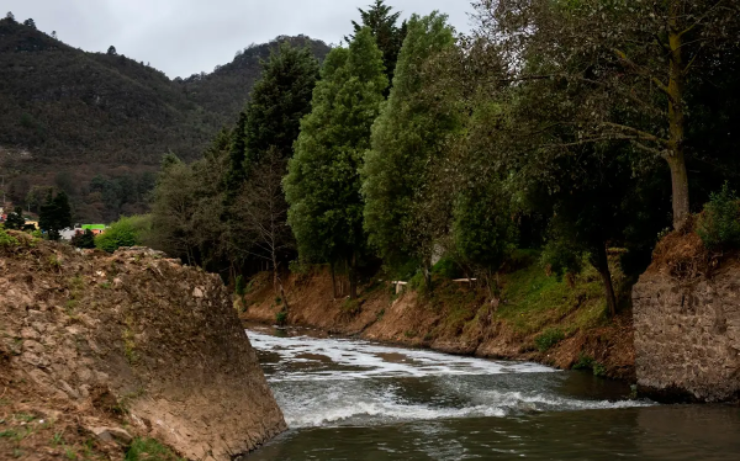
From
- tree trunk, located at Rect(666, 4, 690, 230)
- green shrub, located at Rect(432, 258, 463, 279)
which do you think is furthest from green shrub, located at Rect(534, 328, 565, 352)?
green shrub, located at Rect(432, 258, 463, 279)

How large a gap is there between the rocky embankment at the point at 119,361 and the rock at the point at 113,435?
12mm

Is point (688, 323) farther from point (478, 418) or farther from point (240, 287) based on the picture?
point (240, 287)

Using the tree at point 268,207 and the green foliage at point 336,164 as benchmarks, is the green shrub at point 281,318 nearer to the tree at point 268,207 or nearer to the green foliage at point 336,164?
the tree at point 268,207

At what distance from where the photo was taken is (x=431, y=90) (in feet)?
61.5

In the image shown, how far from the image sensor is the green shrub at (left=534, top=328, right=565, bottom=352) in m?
23.1

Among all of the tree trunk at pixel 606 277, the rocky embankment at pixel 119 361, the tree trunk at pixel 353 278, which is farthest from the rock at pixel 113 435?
the tree trunk at pixel 353 278

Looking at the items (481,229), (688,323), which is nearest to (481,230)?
(481,229)

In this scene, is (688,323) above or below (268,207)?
below

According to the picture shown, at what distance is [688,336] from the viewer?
15055 millimetres

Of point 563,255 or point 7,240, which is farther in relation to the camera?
point 563,255

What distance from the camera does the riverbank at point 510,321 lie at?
68.5 feet

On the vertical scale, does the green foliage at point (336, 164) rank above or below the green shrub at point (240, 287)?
above

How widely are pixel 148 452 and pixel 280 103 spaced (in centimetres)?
A: 4446

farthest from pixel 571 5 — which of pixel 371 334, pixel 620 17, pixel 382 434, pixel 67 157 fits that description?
pixel 67 157
